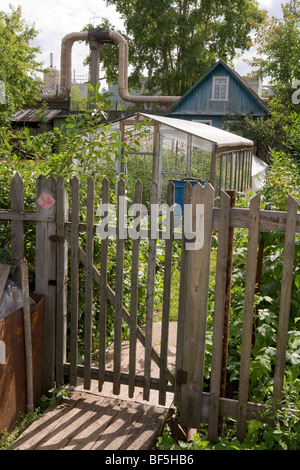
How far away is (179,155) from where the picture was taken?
44.2ft

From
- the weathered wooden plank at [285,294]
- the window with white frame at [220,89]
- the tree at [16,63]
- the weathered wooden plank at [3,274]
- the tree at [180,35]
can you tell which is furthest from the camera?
the tree at [180,35]

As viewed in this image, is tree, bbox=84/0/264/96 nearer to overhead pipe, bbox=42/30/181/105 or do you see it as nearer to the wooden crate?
overhead pipe, bbox=42/30/181/105

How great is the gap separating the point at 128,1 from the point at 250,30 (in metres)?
7.77

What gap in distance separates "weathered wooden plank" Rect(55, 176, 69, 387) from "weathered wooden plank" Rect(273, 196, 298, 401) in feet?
5.10

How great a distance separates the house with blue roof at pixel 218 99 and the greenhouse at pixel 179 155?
29.4 ft

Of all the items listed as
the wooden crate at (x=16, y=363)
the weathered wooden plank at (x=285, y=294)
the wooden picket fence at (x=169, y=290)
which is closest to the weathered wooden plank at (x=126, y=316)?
the wooden picket fence at (x=169, y=290)

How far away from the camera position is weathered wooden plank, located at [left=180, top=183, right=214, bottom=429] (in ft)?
10.0

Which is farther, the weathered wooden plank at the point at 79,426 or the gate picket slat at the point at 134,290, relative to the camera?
the gate picket slat at the point at 134,290

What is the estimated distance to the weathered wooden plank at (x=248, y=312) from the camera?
9.63 ft

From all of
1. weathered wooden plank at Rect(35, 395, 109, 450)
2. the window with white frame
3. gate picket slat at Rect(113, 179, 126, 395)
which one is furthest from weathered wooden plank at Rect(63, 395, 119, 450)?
the window with white frame

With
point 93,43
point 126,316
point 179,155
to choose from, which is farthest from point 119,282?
point 93,43

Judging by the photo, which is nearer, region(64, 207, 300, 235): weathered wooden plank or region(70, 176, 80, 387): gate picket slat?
region(64, 207, 300, 235): weathered wooden plank

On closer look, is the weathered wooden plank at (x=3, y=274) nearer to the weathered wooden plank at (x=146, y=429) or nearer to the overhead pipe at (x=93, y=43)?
the weathered wooden plank at (x=146, y=429)
